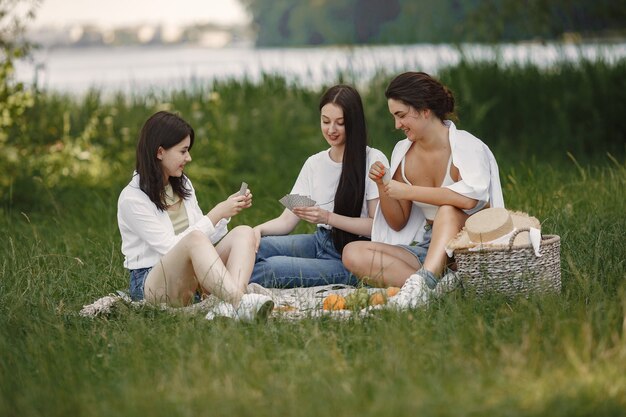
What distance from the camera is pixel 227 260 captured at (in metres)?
4.80

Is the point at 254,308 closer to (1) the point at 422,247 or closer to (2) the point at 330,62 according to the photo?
(1) the point at 422,247

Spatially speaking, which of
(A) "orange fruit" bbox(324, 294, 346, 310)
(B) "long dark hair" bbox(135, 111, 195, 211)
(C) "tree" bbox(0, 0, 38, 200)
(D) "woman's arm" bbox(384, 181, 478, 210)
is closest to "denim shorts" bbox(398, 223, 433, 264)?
(D) "woman's arm" bbox(384, 181, 478, 210)

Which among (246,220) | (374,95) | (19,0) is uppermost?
(19,0)

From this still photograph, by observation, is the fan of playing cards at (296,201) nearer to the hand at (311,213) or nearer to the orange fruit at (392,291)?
the hand at (311,213)

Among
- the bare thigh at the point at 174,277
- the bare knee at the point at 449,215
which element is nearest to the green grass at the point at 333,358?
the bare thigh at the point at 174,277

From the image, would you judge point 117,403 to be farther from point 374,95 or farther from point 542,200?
point 374,95

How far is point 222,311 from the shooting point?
4.21m

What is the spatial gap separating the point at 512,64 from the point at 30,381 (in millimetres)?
8156

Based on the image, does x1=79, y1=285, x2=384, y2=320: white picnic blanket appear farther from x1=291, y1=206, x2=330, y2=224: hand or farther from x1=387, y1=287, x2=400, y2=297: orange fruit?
x1=291, y1=206, x2=330, y2=224: hand

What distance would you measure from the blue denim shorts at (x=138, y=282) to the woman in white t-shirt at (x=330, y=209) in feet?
2.08

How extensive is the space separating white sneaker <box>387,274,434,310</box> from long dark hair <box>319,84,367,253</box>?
0.81 meters

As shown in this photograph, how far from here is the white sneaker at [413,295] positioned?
4.26 metres

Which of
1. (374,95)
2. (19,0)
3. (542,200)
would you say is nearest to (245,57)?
(374,95)

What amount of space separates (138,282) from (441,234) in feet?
4.96
